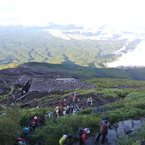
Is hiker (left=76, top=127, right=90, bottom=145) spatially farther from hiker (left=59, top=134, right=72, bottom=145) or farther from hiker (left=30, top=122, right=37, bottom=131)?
hiker (left=30, top=122, right=37, bottom=131)

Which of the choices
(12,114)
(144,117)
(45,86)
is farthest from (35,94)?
(144,117)

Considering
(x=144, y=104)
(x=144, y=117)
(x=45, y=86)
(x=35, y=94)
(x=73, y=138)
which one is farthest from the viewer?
(x=45, y=86)

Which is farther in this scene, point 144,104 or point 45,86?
point 45,86

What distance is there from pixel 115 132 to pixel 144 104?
553 centimetres

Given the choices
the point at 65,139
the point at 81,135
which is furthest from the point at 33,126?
the point at 81,135

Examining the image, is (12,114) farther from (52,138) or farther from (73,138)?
(73,138)

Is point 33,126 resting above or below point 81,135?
below

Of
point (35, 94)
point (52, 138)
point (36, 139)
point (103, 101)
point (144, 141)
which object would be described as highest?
point (144, 141)

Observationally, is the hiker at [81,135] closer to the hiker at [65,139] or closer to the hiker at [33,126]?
the hiker at [65,139]

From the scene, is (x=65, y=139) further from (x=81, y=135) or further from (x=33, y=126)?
(x=33, y=126)

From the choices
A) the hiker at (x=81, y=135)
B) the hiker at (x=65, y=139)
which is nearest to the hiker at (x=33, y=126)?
the hiker at (x=65, y=139)

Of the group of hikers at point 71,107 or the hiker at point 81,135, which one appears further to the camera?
the group of hikers at point 71,107

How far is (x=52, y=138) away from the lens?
429 inches

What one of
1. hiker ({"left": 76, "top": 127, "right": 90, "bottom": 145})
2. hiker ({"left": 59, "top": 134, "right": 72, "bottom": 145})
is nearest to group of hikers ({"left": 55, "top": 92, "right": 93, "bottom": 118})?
hiker ({"left": 59, "top": 134, "right": 72, "bottom": 145})
